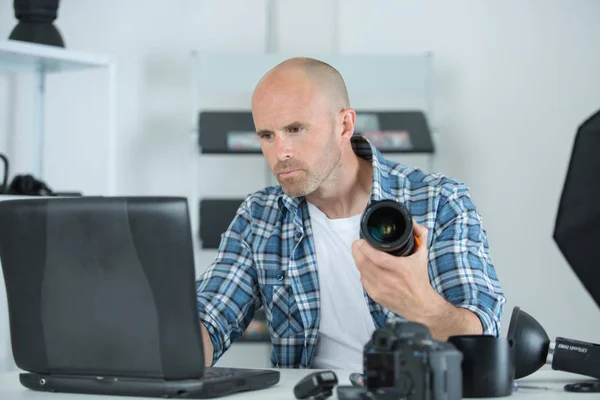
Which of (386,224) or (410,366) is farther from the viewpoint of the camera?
(386,224)

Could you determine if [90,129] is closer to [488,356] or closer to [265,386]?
[265,386]

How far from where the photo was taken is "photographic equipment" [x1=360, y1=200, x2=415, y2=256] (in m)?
1.17

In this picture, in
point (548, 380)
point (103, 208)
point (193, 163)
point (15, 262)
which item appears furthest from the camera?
point (193, 163)

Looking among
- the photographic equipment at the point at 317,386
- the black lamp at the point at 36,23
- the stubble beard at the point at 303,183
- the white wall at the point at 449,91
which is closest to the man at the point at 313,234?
the stubble beard at the point at 303,183

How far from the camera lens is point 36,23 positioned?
2785mm

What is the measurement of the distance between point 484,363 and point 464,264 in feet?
1.58

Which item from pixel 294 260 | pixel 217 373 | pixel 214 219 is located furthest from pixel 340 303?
pixel 214 219

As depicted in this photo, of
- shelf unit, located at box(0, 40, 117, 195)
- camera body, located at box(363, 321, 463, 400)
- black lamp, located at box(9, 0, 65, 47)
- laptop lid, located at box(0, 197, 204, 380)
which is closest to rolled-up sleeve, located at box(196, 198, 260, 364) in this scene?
laptop lid, located at box(0, 197, 204, 380)

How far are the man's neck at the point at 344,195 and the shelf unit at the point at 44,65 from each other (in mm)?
1074

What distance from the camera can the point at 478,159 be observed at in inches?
135

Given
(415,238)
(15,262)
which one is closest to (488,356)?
(415,238)

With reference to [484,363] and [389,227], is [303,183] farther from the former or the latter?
[484,363]

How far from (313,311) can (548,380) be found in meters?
0.54

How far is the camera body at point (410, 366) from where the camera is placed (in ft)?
3.37
